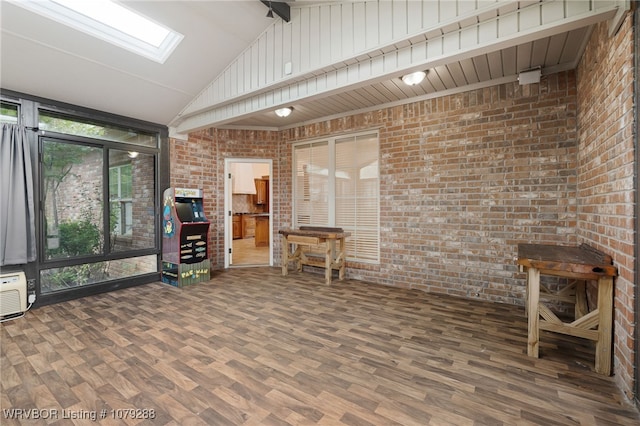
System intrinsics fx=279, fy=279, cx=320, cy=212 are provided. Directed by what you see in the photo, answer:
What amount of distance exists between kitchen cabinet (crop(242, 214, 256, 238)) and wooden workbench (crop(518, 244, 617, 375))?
8.94 meters

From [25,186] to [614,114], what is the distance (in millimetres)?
5991

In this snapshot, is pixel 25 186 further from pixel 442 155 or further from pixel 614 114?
pixel 614 114

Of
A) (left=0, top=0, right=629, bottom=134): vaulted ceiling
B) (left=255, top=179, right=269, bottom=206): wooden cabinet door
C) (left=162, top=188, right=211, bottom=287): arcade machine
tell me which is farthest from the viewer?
(left=255, top=179, right=269, bottom=206): wooden cabinet door

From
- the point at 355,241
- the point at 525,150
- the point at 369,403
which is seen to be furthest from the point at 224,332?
the point at 525,150

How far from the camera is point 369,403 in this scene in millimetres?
1806

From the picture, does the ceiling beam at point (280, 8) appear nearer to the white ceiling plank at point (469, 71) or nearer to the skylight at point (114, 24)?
the skylight at point (114, 24)

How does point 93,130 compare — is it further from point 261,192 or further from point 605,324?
point 261,192

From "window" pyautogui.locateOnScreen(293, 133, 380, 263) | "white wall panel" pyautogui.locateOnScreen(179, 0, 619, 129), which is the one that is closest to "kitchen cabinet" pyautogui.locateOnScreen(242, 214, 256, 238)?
"window" pyautogui.locateOnScreen(293, 133, 380, 263)

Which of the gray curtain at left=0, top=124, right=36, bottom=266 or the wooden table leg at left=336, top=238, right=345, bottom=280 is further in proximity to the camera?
the wooden table leg at left=336, top=238, right=345, bottom=280

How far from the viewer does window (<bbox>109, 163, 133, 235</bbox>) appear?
4387 millimetres

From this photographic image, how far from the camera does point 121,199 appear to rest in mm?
4535

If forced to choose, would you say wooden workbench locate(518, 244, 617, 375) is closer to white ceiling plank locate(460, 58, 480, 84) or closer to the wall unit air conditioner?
white ceiling plank locate(460, 58, 480, 84)

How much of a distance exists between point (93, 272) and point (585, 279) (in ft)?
19.7

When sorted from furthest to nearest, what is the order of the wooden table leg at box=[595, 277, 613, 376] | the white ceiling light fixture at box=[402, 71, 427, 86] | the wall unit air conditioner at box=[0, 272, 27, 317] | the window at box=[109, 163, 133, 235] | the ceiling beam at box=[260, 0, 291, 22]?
the window at box=[109, 163, 133, 235], the white ceiling light fixture at box=[402, 71, 427, 86], the wall unit air conditioner at box=[0, 272, 27, 317], the ceiling beam at box=[260, 0, 291, 22], the wooden table leg at box=[595, 277, 613, 376]
